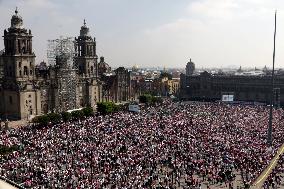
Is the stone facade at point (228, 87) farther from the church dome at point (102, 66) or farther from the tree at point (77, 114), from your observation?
the tree at point (77, 114)

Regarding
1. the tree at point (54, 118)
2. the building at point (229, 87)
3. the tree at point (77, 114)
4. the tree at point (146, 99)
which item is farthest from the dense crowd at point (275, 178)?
the building at point (229, 87)

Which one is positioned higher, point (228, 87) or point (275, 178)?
point (228, 87)

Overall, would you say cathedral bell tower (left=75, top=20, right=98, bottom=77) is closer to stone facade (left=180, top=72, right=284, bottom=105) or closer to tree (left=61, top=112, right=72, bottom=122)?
tree (left=61, top=112, right=72, bottom=122)

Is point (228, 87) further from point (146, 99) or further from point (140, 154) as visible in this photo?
point (140, 154)

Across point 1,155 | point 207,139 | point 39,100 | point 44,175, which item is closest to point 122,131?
point 207,139

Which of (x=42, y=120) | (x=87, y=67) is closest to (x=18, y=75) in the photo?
(x=42, y=120)

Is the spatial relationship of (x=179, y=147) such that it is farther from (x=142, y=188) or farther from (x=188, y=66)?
(x=188, y=66)
